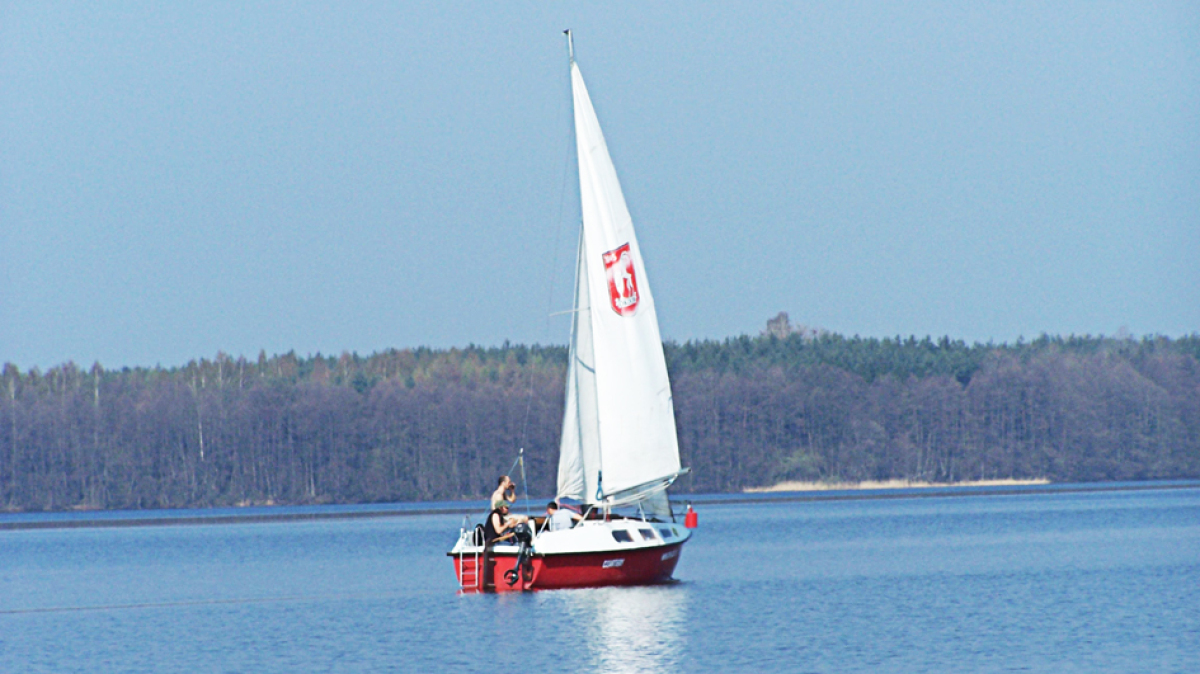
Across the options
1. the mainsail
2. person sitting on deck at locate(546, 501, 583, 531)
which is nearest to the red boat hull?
person sitting on deck at locate(546, 501, 583, 531)

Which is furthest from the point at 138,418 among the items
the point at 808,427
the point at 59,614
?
the point at 59,614

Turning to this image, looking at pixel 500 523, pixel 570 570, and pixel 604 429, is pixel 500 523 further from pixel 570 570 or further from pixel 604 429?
pixel 604 429

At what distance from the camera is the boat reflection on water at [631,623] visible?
32.2 meters

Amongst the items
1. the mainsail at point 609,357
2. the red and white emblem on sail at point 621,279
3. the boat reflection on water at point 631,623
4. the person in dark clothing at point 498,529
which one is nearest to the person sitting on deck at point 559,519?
the person in dark clothing at point 498,529

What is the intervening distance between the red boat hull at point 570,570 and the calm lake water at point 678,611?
0.46m

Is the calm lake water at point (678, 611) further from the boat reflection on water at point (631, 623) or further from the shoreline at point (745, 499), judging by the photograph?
the shoreline at point (745, 499)

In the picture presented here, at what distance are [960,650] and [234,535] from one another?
70090 millimetres

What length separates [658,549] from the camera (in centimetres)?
4188

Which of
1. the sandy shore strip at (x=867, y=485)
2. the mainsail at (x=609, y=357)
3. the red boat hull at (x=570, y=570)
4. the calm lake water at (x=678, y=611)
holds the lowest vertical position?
the calm lake water at (x=678, y=611)

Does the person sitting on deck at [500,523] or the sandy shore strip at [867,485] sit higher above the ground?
the person sitting on deck at [500,523]

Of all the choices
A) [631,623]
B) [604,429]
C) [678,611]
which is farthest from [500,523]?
[631,623]

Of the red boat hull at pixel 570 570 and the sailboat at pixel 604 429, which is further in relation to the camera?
the sailboat at pixel 604 429

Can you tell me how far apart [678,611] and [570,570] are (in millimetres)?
3340

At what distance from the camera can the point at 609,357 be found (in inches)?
1668
